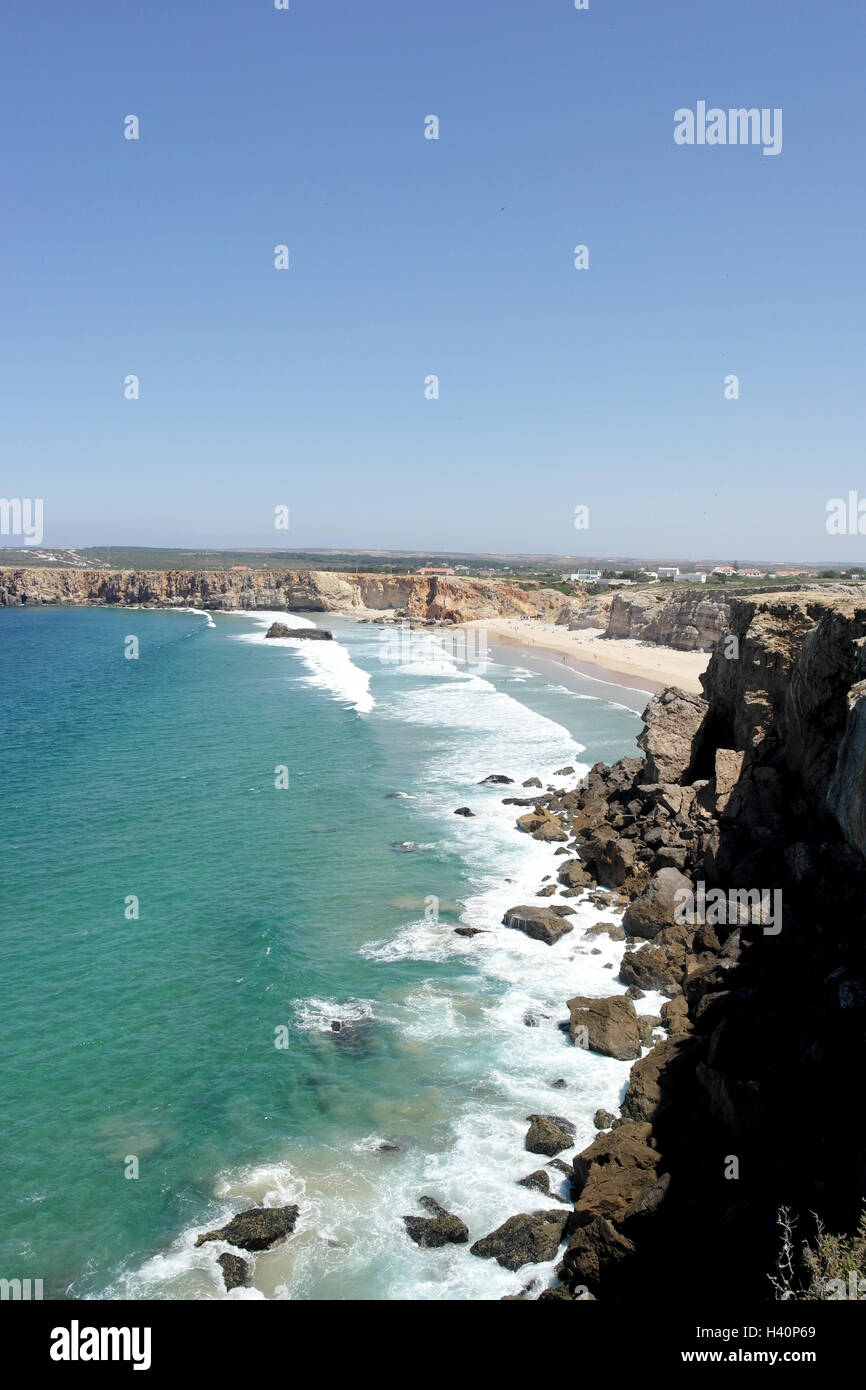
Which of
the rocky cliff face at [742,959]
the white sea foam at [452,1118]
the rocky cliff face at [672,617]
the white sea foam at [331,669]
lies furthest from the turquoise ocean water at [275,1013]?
the rocky cliff face at [672,617]

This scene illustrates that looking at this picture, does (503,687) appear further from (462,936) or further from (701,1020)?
(701,1020)

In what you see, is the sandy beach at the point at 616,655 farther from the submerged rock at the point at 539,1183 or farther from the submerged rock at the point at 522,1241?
the submerged rock at the point at 522,1241

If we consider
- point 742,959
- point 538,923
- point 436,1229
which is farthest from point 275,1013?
point 742,959

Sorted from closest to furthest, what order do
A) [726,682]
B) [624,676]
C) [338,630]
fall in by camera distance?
[726,682]
[624,676]
[338,630]

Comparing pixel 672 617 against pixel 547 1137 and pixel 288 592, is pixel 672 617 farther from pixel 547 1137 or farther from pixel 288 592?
pixel 288 592

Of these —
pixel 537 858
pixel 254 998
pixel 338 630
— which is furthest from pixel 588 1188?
pixel 338 630

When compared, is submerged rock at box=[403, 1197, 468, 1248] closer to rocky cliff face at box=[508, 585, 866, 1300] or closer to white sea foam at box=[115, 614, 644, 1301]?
white sea foam at box=[115, 614, 644, 1301]
